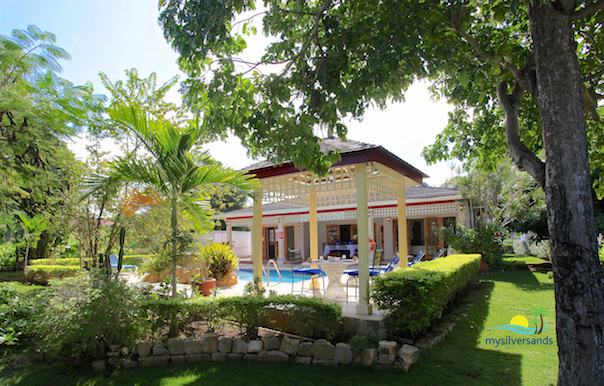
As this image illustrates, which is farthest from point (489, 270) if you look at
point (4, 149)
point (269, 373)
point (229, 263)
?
point (4, 149)

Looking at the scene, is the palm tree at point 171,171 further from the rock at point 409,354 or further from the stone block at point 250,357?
the rock at point 409,354

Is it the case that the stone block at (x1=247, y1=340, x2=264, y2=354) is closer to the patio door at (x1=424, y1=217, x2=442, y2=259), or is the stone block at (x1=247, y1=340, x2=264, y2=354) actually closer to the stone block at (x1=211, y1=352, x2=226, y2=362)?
the stone block at (x1=211, y1=352, x2=226, y2=362)

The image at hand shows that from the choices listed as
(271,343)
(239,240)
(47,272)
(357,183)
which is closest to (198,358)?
(271,343)

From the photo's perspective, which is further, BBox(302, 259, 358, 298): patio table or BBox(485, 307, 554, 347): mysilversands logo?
BBox(302, 259, 358, 298): patio table

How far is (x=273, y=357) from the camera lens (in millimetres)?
5078

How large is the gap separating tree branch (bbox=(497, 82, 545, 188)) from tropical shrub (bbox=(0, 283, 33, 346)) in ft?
21.5

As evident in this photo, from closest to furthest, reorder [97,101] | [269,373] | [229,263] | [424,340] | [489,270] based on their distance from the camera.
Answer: [269,373], [424,340], [97,101], [229,263], [489,270]

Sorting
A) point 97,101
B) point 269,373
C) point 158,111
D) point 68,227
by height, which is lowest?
point 269,373

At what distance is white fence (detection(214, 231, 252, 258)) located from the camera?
2380 centimetres

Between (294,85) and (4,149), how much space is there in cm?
536

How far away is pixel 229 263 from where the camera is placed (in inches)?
420

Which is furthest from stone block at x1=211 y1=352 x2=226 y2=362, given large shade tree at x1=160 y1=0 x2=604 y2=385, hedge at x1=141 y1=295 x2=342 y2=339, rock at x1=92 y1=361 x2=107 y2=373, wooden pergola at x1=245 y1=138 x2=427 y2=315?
large shade tree at x1=160 y1=0 x2=604 y2=385

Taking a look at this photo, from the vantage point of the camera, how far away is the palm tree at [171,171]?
19.1ft

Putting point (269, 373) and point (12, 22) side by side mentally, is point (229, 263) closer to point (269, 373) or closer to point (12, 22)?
point (269, 373)
